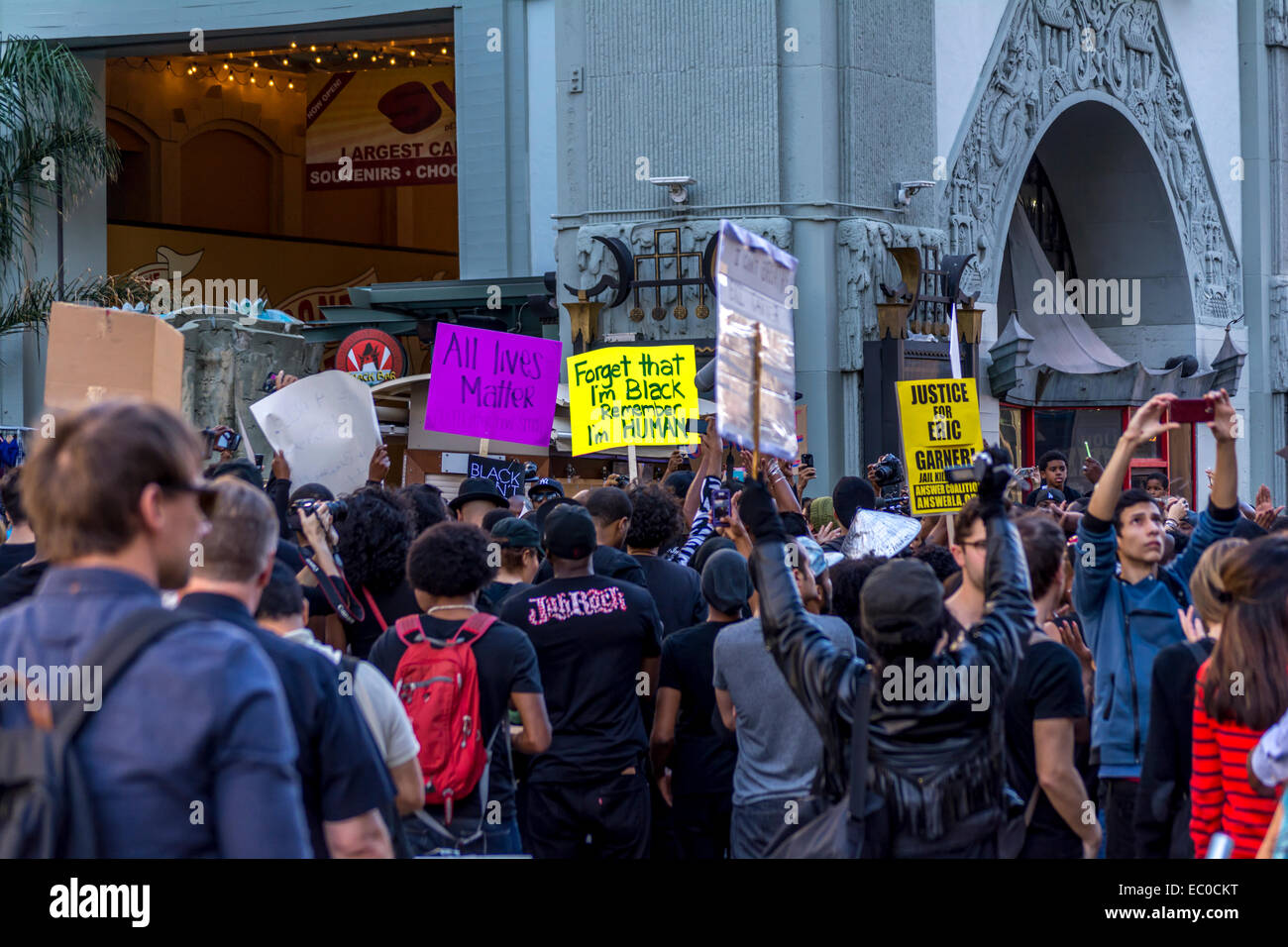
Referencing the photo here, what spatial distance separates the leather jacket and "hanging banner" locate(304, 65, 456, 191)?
2331 centimetres

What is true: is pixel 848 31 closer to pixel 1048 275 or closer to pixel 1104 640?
pixel 1048 275

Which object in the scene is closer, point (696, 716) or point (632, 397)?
point (696, 716)

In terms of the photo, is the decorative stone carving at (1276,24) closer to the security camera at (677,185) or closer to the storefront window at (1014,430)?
the storefront window at (1014,430)

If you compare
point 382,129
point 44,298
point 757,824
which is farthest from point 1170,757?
point 382,129

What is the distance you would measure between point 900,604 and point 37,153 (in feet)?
65.0

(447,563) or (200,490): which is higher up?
(200,490)

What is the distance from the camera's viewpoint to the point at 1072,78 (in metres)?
22.7

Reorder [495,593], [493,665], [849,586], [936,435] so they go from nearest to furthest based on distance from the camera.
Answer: [493,665] → [849,586] → [495,593] → [936,435]

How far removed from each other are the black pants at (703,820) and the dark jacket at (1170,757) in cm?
209

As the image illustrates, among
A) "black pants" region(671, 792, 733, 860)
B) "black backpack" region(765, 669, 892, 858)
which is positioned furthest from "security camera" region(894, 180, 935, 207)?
"black backpack" region(765, 669, 892, 858)

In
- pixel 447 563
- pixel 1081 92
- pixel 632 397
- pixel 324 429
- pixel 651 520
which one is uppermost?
pixel 1081 92

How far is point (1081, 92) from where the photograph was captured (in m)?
22.9

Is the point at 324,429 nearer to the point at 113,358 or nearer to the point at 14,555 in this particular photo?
the point at 113,358

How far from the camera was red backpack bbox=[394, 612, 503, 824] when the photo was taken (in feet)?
16.5
